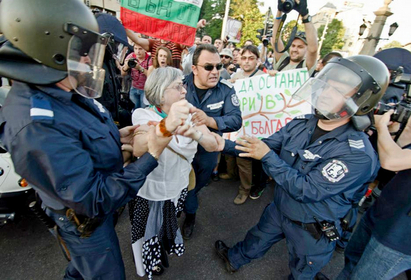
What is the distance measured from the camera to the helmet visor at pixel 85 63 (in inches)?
40.1

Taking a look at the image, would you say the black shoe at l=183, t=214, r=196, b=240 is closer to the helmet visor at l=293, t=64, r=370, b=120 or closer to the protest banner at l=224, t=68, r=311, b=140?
the protest banner at l=224, t=68, r=311, b=140

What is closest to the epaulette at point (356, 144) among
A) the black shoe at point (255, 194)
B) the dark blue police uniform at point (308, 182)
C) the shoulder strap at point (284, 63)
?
the dark blue police uniform at point (308, 182)

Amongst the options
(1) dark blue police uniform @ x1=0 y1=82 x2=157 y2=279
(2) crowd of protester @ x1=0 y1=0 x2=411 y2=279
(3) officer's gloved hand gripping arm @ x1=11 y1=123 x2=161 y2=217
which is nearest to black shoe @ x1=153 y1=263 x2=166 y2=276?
(2) crowd of protester @ x1=0 y1=0 x2=411 y2=279

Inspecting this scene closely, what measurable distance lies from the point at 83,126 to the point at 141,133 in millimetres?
400

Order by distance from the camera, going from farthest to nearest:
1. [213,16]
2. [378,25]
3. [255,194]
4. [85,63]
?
1. [213,16]
2. [378,25]
3. [255,194]
4. [85,63]

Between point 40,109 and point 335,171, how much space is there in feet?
5.49

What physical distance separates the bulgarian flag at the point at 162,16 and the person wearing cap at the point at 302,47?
4.53 ft

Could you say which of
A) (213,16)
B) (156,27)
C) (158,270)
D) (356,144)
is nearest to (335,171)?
(356,144)

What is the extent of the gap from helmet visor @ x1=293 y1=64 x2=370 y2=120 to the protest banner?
159 centimetres

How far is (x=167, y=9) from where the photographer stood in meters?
3.34

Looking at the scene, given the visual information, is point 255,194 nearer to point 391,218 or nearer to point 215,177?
point 215,177

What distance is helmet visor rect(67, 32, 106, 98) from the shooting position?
102 cm

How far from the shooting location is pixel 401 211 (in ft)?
4.97

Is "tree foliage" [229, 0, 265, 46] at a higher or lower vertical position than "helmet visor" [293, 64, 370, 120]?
higher
